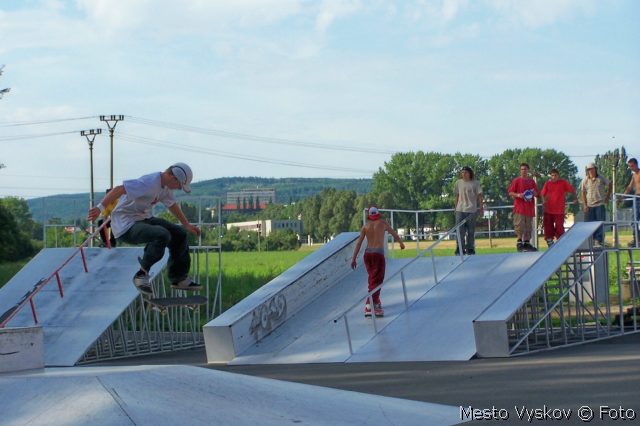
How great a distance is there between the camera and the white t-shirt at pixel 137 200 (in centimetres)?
1060

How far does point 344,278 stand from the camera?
19.7 meters

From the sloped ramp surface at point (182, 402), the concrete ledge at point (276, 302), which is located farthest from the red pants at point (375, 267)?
the sloped ramp surface at point (182, 402)

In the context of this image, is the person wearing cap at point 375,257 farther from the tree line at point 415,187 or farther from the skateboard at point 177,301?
the tree line at point 415,187

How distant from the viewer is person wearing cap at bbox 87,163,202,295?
1059 cm

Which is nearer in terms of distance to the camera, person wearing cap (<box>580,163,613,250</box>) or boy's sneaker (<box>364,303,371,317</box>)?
boy's sneaker (<box>364,303,371,317</box>)

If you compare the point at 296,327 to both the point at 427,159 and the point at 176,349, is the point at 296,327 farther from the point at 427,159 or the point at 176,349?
the point at 427,159

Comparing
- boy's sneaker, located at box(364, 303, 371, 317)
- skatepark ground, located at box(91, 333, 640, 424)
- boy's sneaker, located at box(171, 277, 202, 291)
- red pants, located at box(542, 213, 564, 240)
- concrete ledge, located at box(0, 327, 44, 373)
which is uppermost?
red pants, located at box(542, 213, 564, 240)

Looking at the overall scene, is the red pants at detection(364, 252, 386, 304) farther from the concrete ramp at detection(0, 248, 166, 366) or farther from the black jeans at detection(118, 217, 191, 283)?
the black jeans at detection(118, 217, 191, 283)

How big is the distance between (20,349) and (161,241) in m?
1.78

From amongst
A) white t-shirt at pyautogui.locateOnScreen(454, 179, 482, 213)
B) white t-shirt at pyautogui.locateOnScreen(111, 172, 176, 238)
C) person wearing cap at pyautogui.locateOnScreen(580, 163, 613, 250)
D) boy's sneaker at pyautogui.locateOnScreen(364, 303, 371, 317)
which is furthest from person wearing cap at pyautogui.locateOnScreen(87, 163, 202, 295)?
person wearing cap at pyautogui.locateOnScreen(580, 163, 613, 250)

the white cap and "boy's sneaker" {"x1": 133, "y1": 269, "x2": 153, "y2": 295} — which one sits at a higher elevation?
the white cap

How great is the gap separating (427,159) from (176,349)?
107752mm

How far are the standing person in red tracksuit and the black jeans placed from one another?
9346 mm

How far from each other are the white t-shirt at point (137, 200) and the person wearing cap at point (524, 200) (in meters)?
9.06
